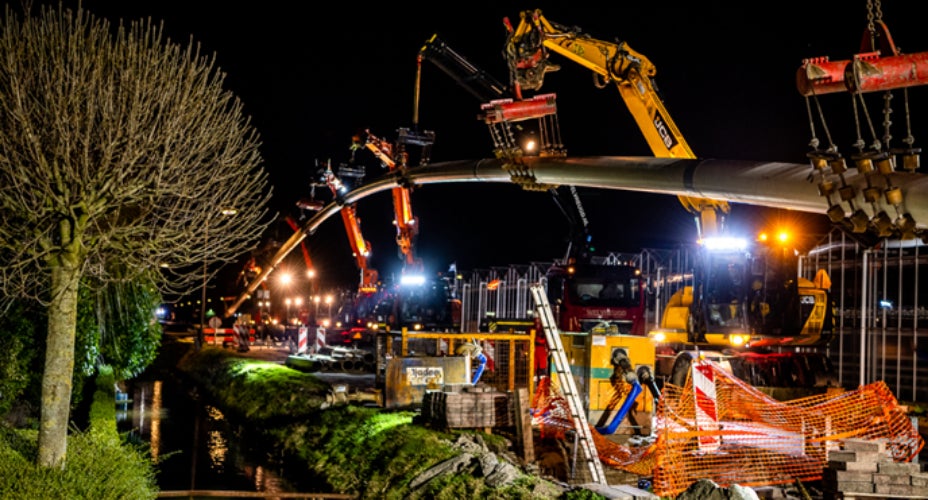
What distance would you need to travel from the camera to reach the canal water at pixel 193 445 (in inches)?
511

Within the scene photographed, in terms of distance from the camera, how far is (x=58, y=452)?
8.74 meters

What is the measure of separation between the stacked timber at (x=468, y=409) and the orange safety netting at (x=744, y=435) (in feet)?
4.49

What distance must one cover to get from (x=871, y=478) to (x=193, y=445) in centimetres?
1257

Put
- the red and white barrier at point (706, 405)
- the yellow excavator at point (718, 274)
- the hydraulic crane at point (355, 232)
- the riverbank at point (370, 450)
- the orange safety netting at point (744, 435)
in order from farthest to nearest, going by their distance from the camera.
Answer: the hydraulic crane at point (355, 232), the yellow excavator at point (718, 274), the red and white barrier at point (706, 405), the orange safety netting at point (744, 435), the riverbank at point (370, 450)

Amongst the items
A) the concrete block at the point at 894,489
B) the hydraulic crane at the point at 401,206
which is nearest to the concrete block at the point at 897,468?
the concrete block at the point at 894,489

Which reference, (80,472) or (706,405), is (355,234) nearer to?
(706,405)

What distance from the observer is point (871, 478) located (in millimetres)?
8688

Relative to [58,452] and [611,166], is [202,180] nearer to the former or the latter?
[58,452]

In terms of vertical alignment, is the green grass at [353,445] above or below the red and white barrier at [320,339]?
below

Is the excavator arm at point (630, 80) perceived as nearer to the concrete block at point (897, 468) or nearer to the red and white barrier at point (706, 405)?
the red and white barrier at point (706, 405)

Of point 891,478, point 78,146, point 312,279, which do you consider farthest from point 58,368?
point 312,279

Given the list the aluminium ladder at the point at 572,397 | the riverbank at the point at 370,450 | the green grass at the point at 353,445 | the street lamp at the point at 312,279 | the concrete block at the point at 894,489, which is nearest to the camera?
the concrete block at the point at 894,489

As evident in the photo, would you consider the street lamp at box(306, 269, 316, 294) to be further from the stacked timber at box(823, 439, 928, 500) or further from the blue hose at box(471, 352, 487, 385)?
the stacked timber at box(823, 439, 928, 500)

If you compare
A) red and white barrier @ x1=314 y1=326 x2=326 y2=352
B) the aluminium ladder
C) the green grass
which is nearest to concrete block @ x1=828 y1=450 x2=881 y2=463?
the aluminium ladder
